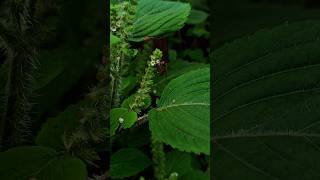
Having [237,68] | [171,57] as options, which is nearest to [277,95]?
[237,68]

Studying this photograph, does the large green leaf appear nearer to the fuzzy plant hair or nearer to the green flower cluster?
the green flower cluster

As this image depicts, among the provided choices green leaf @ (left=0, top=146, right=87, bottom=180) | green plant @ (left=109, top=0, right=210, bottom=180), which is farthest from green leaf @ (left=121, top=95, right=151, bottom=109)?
green leaf @ (left=0, top=146, right=87, bottom=180)

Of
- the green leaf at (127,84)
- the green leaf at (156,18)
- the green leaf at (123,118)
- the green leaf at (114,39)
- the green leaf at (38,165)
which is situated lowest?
the green leaf at (38,165)

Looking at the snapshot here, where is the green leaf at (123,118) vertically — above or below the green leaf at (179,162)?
above

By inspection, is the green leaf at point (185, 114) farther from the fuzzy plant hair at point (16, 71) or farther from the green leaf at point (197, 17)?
the fuzzy plant hair at point (16, 71)

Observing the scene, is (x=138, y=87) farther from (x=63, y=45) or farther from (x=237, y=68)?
(x=63, y=45)

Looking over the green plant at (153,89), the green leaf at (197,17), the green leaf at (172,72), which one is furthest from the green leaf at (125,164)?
the green leaf at (197,17)

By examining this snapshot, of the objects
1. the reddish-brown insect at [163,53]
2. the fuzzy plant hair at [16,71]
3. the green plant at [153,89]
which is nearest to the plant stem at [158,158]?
the green plant at [153,89]

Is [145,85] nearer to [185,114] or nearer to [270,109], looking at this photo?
[185,114]
